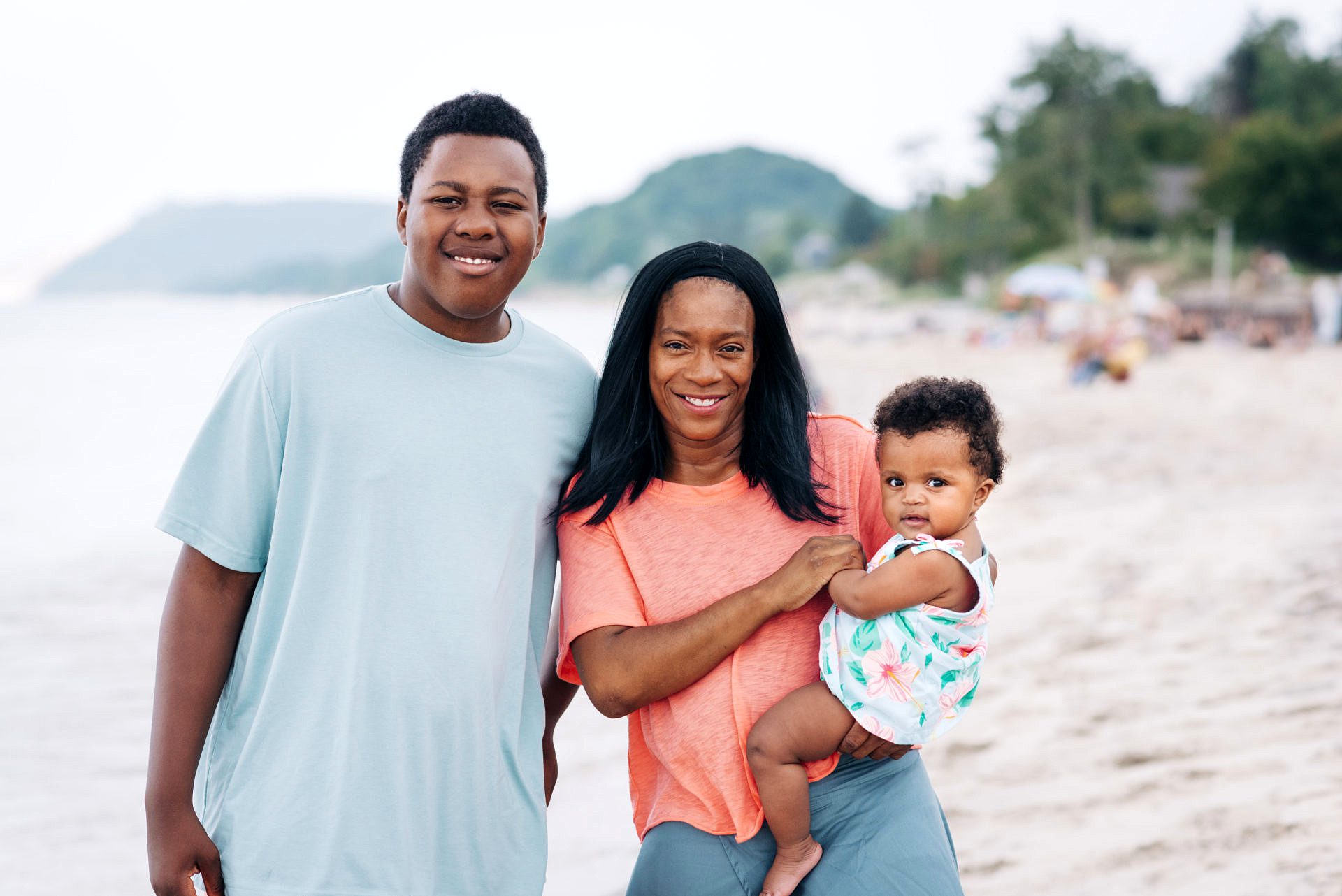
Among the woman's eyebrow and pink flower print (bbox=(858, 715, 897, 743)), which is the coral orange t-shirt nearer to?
pink flower print (bbox=(858, 715, 897, 743))

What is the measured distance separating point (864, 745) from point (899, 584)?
313 millimetres

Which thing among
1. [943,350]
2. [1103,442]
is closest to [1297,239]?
[943,350]

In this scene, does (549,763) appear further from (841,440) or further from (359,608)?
(841,440)

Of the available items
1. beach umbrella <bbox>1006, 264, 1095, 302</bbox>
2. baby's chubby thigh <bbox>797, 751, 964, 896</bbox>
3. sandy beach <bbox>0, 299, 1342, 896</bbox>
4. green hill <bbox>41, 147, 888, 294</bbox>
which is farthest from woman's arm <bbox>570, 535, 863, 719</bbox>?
green hill <bbox>41, 147, 888, 294</bbox>

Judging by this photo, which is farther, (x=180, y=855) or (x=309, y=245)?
(x=309, y=245)

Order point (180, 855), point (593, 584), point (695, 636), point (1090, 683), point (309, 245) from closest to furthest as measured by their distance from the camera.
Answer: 1. point (180, 855)
2. point (695, 636)
3. point (593, 584)
4. point (1090, 683)
5. point (309, 245)

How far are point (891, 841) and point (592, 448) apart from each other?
0.92 m

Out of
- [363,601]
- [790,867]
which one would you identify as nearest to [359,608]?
[363,601]

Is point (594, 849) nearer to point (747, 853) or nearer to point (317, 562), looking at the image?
point (747, 853)

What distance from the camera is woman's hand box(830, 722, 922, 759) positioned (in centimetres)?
196

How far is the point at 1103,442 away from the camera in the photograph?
1241 cm

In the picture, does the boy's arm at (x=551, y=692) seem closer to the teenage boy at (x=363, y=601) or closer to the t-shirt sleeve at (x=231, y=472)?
the teenage boy at (x=363, y=601)

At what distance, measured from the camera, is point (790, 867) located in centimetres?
192

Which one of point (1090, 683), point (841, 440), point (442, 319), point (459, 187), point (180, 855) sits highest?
point (459, 187)
